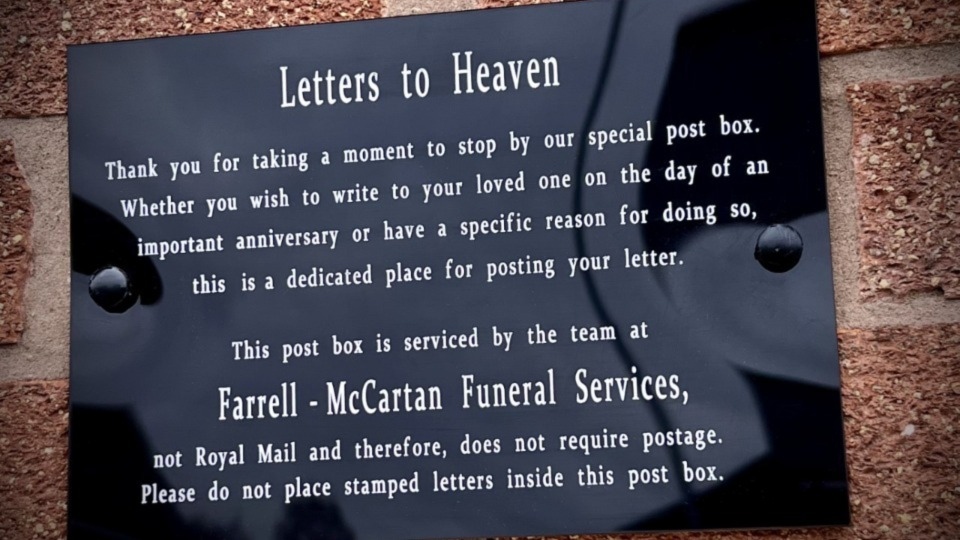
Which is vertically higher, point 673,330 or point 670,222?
point 670,222

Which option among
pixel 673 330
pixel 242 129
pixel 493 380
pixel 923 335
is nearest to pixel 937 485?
pixel 923 335

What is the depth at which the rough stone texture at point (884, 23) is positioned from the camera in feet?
3.87

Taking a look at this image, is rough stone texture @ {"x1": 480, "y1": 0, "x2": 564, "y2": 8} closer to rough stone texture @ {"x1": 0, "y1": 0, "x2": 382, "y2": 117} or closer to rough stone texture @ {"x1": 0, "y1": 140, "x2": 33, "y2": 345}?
rough stone texture @ {"x1": 0, "y1": 0, "x2": 382, "y2": 117}

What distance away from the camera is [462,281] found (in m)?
1.20

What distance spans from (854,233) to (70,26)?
3.49 ft

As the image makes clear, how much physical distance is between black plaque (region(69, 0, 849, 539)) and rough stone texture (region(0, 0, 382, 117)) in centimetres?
3

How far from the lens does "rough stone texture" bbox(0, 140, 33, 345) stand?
1239mm

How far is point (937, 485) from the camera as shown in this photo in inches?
44.3

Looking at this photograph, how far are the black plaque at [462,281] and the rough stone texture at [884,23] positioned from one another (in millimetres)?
40

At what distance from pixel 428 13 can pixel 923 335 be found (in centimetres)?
74

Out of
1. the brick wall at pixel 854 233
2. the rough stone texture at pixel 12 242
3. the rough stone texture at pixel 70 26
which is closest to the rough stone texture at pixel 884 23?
the brick wall at pixel 854 233

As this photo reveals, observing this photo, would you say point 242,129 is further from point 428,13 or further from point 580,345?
point 580,345

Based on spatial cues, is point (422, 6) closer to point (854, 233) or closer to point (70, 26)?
point (70, 26)

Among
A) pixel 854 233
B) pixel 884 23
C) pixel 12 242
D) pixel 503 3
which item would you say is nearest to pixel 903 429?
pixel 854 233
